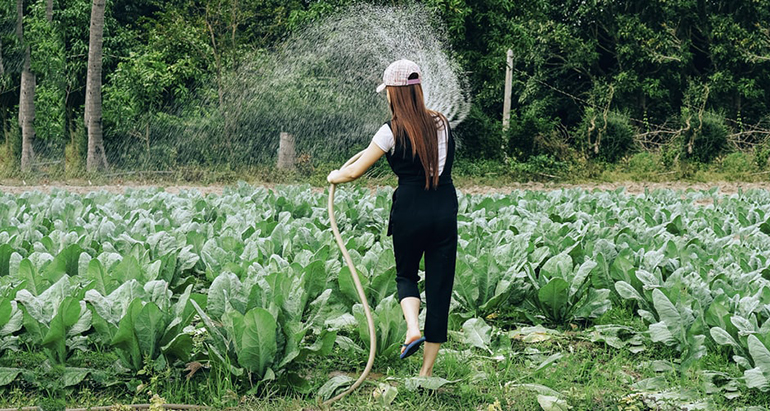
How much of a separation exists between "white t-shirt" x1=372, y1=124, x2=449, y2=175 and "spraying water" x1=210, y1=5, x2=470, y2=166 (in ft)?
47.4

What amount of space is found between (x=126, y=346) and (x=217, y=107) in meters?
17.3

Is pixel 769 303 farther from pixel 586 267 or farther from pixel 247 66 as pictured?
pixel 247 66

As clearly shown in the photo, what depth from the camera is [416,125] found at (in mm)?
3613

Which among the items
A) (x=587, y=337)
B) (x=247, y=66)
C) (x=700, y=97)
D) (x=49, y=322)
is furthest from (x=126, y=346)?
(x=700, y=97)

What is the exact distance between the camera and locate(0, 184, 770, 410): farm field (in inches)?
149

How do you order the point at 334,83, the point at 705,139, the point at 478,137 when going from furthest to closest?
the point at 705,139 < the point at 478,137 < the point at 334,83

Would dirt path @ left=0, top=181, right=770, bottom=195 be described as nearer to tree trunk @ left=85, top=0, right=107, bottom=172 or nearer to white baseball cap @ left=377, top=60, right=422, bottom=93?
tree trunk @ left=85, top=0, right=107, bottom=172

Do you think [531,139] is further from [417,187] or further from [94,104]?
[417,187]

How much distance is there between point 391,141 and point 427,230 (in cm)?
45

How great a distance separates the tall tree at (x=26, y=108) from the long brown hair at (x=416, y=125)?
17477 millimetres

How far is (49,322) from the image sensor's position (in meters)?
3.97

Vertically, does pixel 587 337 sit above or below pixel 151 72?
below

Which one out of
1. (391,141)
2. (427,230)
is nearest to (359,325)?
(427,230)

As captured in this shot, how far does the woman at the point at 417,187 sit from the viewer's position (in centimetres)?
363
